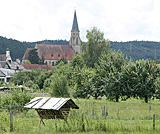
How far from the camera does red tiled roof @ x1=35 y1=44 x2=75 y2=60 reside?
180 m

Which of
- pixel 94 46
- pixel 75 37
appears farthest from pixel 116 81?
pixel 75 37

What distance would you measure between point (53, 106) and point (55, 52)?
173 meters

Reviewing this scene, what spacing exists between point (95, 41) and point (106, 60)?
1292 inches

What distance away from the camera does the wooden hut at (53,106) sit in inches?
500

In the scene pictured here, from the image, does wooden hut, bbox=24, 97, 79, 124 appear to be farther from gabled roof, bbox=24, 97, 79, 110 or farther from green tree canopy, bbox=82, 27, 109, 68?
green tree canopy, bbox=82, 27, 109, 68

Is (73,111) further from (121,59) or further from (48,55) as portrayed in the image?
(48,55)

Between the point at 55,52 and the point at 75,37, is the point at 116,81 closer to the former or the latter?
the point at 75,37

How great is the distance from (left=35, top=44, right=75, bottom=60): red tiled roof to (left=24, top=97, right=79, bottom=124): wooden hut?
16498cm

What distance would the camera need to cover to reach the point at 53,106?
12695 millimetres

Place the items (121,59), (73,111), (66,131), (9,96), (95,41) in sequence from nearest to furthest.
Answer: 1. (66,131)
2. (73,111)
3. (9,96)
4. (121,59)
5. (95,41)

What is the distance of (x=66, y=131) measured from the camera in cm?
1215

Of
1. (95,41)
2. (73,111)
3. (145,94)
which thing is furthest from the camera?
(95,41)

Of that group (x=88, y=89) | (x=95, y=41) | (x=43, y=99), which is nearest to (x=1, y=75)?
(x=95, y=41)

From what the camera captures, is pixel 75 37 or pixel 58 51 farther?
pixel 58 51
